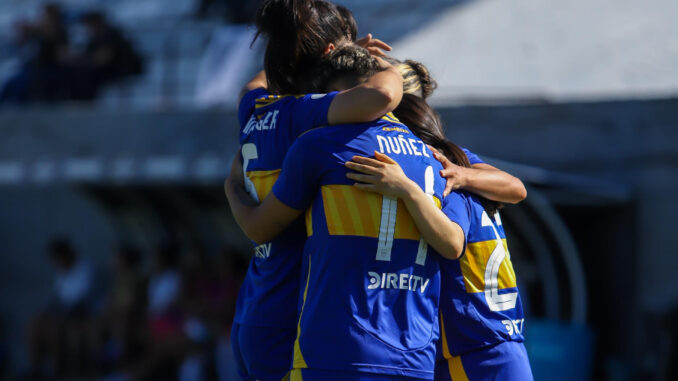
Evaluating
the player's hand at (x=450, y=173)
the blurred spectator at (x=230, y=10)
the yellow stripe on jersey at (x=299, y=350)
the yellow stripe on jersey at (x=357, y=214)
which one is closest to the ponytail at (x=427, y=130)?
the player's hand at (x=450, y=173)

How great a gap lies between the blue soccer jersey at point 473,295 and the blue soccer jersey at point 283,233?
473 millimetres

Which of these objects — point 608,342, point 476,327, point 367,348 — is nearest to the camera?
point 367,348

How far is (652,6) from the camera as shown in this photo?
8.18m

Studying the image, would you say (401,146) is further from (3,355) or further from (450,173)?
(3,355)

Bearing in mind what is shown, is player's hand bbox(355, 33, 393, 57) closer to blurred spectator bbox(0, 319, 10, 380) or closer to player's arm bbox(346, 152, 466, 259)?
player's arm bbox(346, 152, 466, 259)

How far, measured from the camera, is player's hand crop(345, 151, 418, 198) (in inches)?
96.6

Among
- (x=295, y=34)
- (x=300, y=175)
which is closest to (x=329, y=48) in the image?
(x=295, y=34)

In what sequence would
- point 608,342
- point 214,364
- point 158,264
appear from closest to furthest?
point 608,342, point 214,364, point 158,264

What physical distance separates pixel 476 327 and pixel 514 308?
18cm

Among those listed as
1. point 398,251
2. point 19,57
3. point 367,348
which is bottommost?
point 367,348

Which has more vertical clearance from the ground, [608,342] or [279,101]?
[279,101]

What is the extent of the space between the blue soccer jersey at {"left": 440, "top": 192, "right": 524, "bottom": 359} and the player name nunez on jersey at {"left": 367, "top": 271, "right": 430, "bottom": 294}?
0.71ft

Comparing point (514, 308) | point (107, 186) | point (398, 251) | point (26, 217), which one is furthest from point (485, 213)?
point (26, 217)

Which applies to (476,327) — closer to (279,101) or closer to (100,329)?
(279,101)
